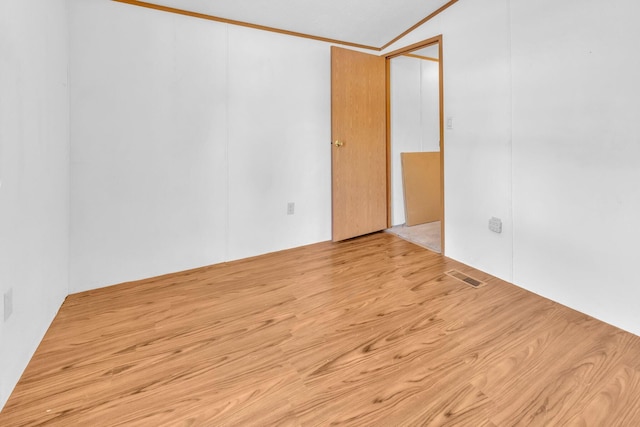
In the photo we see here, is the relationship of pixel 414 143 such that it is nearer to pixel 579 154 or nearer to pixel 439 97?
pixel 439 97

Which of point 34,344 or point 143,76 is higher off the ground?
point 143,76

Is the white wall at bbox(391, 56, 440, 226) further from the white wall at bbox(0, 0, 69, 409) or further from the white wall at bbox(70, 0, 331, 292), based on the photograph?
the white wall at bbox(0, 0, 69, 409)

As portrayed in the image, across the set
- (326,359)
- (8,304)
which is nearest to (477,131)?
(326,359)

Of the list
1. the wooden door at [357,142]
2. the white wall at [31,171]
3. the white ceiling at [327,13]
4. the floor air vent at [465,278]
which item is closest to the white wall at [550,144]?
the floor air vent at [465,278]

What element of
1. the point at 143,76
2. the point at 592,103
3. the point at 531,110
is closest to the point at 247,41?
the point at 143,76

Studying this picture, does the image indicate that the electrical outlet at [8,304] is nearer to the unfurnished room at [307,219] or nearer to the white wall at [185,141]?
the unfurnished room at [307,219]

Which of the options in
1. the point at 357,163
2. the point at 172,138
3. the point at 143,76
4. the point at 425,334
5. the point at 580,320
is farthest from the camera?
the point at 357,163

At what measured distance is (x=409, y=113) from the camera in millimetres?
3982

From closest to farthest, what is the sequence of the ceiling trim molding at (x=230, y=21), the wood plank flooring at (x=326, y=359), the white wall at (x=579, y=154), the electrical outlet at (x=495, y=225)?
the wood plank flooring at (x=326, y=359) → the white wall at (x=579, y=154) → the ceiling trim molding at (x=230, y=21) → the electrical outlet at (x=495, y=225)

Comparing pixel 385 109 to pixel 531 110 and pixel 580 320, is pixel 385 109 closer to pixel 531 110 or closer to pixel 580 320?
pixel 531 110

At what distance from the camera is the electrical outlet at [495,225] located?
98.8 inches

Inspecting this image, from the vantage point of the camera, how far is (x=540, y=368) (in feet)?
4.86

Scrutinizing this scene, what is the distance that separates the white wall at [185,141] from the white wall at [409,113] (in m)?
0.97

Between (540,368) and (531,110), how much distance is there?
1639mm
